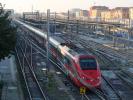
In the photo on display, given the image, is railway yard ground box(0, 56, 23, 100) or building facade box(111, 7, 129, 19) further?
building facade box(111, 7, 129, 19)

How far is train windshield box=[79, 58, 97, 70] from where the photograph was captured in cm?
2480

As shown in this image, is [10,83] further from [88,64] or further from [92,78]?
[92,78]

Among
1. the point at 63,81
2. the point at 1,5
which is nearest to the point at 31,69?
the point at 63,81

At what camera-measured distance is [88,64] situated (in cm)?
2502

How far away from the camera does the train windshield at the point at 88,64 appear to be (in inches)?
976

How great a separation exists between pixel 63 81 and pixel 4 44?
5932 millimetres

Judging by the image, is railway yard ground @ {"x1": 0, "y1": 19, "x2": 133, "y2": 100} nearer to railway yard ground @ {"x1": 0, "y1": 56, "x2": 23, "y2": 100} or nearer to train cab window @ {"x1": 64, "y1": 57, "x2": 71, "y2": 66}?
railway yard ground @ {"x1": 0, "y1": 56, "x2": 23, "y2": 100}

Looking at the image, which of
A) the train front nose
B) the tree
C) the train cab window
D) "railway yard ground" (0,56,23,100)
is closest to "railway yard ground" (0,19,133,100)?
"railway yard ground" (0,56,23,100)

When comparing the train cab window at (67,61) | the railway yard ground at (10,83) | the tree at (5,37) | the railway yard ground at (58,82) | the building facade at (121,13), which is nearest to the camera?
the railway yard ground at (10,83)

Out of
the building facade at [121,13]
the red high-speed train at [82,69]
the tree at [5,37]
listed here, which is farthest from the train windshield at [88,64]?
the building facade at [121,13]

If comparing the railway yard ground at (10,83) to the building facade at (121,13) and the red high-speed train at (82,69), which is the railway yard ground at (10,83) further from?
the building facade at (121,13)

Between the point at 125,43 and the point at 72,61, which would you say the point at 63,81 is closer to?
the point at 72,61

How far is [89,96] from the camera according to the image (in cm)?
2405

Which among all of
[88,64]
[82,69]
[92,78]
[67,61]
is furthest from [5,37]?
[92,78]
